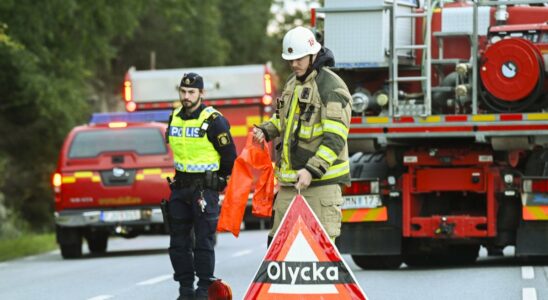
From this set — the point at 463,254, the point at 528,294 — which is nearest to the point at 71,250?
the point at 463,254

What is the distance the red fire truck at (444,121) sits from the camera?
15461mm

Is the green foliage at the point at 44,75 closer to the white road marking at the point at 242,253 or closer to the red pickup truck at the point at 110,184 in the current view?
the red pickup truck at the point at 110,184

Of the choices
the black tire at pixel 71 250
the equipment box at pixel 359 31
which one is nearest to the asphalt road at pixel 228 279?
the black tire at pixel 71 250

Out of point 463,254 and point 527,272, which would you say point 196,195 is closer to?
point 527,272

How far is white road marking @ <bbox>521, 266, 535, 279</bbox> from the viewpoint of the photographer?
50.5ft

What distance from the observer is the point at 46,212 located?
3812 centimetres

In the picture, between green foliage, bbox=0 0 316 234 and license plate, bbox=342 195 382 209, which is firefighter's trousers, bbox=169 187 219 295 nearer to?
license plate, bbox=342 195 382 209

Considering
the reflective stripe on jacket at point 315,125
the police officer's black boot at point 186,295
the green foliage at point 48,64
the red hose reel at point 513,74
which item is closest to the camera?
the reflective stripe on jacket at point 315,125

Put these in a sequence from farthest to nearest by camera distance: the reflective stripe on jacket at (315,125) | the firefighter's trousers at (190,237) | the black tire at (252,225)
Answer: the black tire at (252,225) → the firefighter's trousers at (190,237) → the reflective stripe on jacket at (315,125)

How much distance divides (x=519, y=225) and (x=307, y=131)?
662 centimetres

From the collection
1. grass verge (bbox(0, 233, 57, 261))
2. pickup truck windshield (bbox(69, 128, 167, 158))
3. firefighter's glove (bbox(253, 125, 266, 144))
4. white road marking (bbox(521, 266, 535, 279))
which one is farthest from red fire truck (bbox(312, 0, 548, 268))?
grass verge (bbox(0, 233, 57, 261))

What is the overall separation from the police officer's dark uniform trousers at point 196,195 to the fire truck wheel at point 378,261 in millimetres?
5066

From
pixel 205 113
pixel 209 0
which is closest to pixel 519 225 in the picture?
pixel 205 113

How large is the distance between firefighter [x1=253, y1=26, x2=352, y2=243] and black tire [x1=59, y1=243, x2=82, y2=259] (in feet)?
37.9
